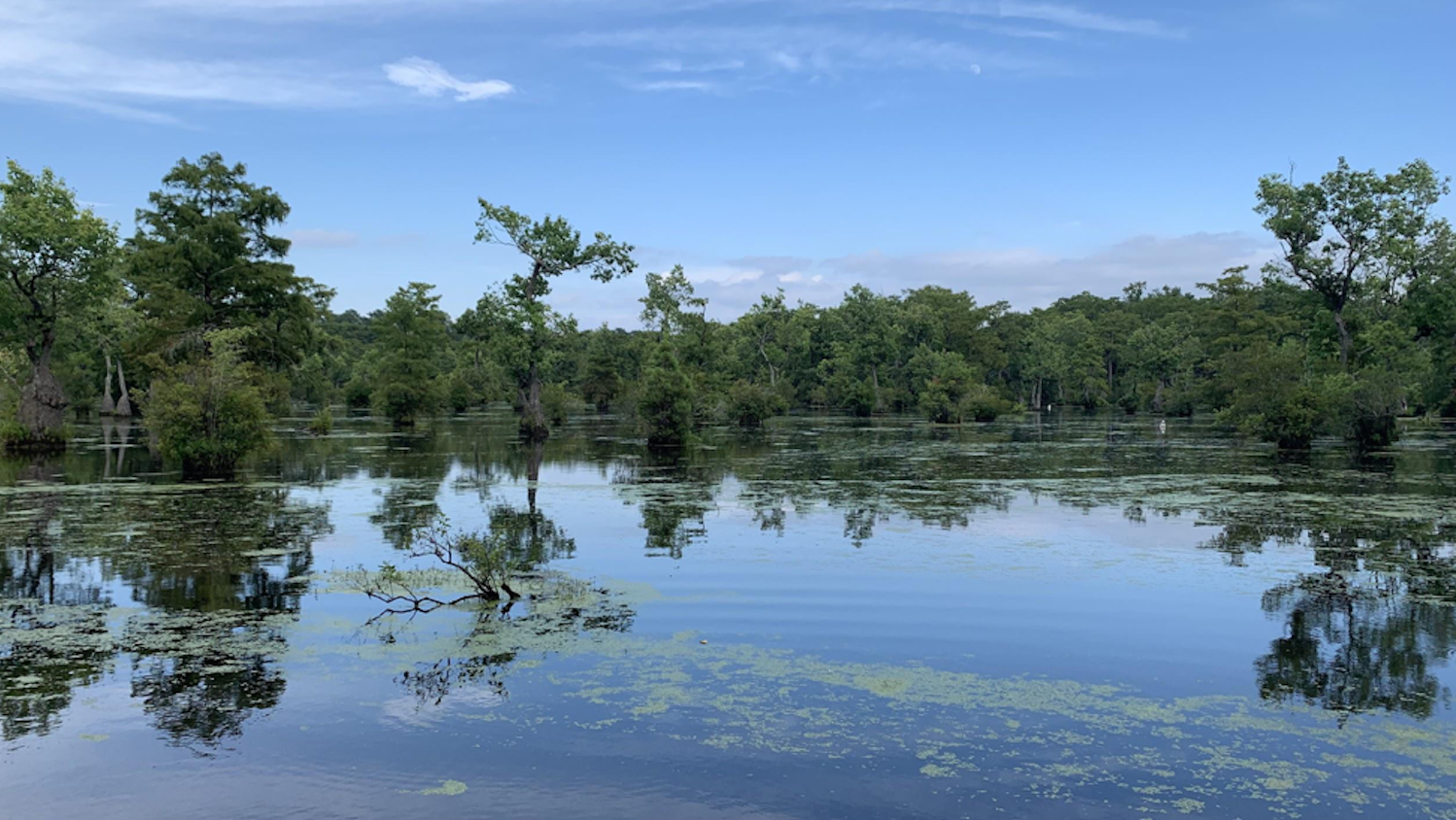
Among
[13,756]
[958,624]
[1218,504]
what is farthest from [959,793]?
[1218,504]

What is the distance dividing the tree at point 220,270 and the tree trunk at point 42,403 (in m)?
8.74

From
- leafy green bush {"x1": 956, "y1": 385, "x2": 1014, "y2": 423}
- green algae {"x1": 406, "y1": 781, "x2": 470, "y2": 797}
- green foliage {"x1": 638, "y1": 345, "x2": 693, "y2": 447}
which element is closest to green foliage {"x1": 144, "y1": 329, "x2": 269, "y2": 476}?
green foliage {"x1": 638, "y1": 345, "x2": 693, "y2": 447}

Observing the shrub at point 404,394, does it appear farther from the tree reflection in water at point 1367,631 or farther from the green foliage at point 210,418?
the tree reflection in water at point 1367,631

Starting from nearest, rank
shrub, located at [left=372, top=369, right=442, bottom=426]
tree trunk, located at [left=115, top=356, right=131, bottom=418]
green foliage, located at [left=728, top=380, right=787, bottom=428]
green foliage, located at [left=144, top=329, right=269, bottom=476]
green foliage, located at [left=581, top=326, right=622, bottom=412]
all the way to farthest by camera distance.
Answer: green foliage, located at [left=144, top=329, right=269, bottom=476], shrub, located at [left=372, top=369, right=442, bottom=426], green foliage, located at [left=728, top=380, right=787, bottom=428], tree trunk, located at [left=115, top=356, right=131, bottom=418], green foliage, located at [left=581, top=326, right=622, bottom=412]

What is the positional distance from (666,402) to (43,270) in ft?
79.9

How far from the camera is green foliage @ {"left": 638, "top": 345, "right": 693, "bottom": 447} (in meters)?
42.6

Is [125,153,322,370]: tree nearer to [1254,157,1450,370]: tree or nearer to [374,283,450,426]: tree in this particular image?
[374,283,450,426]: tree

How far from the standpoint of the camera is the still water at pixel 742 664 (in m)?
7.24

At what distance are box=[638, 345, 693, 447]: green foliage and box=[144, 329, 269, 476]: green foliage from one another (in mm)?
16980

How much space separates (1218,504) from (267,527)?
2044 cm

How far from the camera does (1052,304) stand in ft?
520

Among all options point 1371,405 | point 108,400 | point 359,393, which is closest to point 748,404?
point 1371,405

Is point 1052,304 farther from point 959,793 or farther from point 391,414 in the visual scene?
point 959,793

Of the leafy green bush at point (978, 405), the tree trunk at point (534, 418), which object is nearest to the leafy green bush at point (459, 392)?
the tree trunk at point (534, 418)
